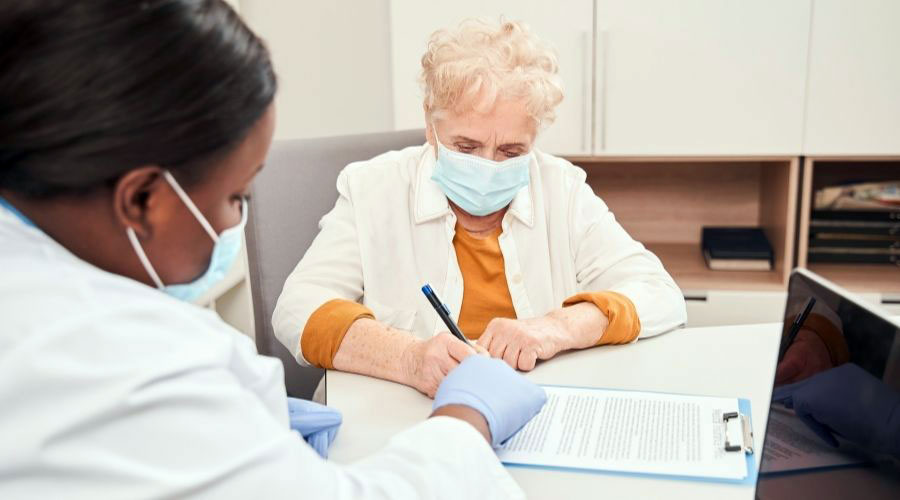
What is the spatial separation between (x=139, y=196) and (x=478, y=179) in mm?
871

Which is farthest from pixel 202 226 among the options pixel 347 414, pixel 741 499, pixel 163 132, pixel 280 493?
pixel 741 499

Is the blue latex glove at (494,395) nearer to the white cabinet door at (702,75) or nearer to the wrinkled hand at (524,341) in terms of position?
the wrinkled hand at (524,341)

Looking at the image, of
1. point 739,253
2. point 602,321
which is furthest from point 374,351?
point 739,253

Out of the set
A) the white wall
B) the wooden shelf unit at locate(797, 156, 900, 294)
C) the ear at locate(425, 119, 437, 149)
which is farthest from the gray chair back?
the wooden shelf unit at locate(797, 156, 900, 294)

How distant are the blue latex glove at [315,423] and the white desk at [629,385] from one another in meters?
0.02

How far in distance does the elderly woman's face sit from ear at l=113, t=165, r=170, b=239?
84 cm

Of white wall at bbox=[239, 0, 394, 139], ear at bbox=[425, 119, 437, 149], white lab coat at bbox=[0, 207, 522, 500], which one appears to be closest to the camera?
white lab coat at bbox=[0, 207, 522, 500]

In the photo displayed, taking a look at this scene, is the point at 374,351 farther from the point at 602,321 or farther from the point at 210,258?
the point at 210,258

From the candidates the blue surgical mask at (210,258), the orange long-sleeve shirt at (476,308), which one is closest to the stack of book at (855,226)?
the orange long-sleeve shirt at (476,308)

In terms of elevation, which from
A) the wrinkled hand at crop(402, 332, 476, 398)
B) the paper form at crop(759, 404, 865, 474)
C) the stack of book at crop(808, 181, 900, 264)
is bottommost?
the stack of book at crop(808, 181, 900, 264)

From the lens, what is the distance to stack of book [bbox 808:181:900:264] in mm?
2201

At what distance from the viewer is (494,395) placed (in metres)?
0.82

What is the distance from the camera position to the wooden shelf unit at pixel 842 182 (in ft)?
7.00

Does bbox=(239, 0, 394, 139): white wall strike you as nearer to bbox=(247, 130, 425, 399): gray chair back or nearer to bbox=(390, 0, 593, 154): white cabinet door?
bbox=(390, 0, 593, 154): white cabinet door
